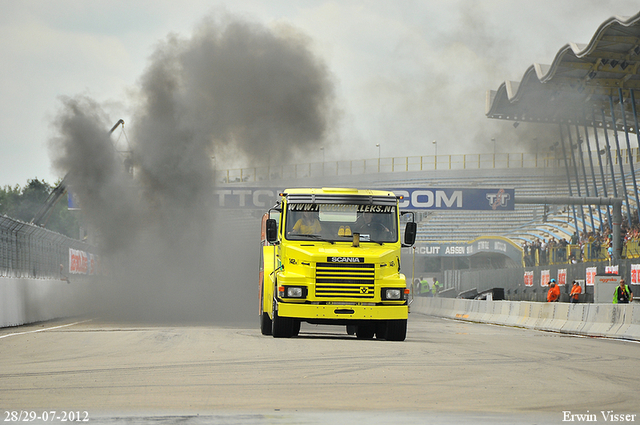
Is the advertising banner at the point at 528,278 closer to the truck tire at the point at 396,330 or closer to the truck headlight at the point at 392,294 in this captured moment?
the truck tire at the point at 396,330

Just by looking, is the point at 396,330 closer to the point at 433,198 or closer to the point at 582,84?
the point at 433,198

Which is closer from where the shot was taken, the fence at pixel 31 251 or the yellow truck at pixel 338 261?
the yellow truck at pixel 338 261

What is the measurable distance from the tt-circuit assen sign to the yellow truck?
3134cm

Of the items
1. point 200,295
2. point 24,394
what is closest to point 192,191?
point 200,295

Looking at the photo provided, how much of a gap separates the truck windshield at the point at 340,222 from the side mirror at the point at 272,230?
0.86 ft

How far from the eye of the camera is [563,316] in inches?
891

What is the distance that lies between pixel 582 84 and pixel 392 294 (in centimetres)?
3607

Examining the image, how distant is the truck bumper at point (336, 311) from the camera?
15070 mm

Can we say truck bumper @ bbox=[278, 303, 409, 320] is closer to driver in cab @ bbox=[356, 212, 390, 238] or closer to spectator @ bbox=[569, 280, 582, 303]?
driver in cab @ bbox=[356, 212, 390, 238]

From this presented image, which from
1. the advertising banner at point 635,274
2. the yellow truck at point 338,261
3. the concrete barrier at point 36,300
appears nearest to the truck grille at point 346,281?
the yellow truck at point 338,261

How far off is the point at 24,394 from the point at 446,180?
69.9 metres

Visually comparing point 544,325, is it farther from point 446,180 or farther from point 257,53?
point 446,180

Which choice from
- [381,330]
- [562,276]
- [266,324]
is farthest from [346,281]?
[562,276]

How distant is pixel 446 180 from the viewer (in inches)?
3002
